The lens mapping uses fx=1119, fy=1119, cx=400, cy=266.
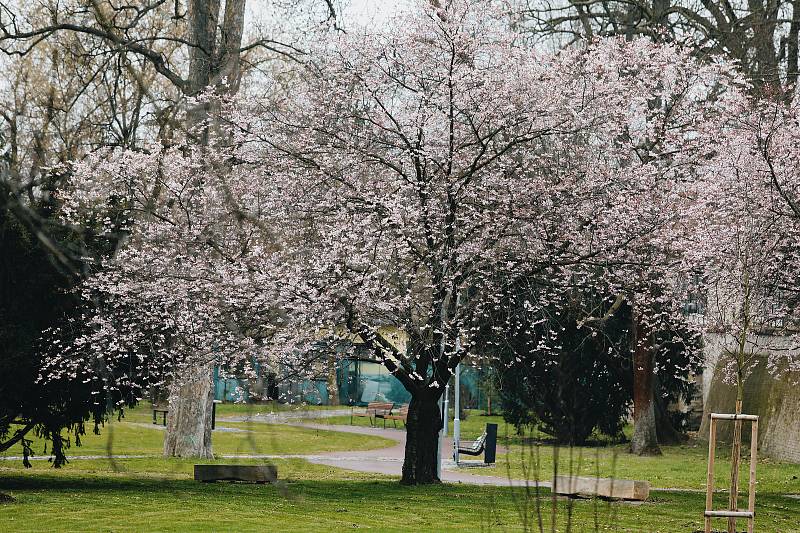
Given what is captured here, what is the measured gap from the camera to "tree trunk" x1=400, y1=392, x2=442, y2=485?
1731cm

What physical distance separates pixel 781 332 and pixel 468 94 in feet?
26.8

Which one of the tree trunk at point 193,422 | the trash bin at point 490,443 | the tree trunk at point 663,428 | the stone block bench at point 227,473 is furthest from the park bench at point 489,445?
the tree trunk at point 663,428

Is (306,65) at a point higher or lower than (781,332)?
higher

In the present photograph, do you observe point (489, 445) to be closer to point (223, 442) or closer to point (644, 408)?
point (644, 408)

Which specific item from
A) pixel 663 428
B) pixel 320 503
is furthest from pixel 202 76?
pixel 663 428

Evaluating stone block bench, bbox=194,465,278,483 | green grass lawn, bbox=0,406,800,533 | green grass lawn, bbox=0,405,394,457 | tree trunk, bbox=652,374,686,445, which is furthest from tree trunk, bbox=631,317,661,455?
stone block bench, bbox=194,465,278,483

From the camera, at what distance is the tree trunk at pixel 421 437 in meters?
17.3

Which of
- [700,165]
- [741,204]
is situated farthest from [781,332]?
[741,204]

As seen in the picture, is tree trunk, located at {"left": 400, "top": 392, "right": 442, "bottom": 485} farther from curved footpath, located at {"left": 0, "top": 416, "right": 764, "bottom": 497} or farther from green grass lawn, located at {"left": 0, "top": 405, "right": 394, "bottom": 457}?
green grass lawn, located at {"left": 0, "top": 405, "right": 394, "bottom": 457}

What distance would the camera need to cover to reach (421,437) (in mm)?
17312

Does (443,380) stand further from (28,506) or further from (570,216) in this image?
(28,506)

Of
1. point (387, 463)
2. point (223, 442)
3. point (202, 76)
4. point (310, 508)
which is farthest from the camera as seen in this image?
point (223, 442)

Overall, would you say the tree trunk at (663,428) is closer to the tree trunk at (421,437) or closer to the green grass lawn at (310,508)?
the green grass lawn at (310,508)

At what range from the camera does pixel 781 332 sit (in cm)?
2027
